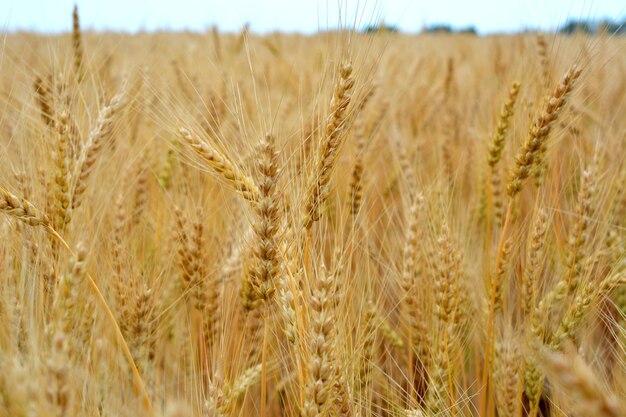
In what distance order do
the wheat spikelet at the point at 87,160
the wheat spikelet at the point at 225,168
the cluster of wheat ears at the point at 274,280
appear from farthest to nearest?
the wheat spikelet at the point at 87,160 → the wheat spikelet at the point at 225,168 → the cluster of wheat ears at the point at 274,280

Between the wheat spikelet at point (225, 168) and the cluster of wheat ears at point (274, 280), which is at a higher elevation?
the wheat spikelet at point (225, 168)

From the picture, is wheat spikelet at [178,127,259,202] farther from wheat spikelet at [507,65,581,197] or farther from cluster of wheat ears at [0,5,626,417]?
wheat spikelet at [507,65,581,197]

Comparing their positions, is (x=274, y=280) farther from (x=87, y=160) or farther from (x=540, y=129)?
(x=540, y=129)

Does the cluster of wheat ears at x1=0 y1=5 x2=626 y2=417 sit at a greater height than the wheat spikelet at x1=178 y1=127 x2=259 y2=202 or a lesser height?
lesser

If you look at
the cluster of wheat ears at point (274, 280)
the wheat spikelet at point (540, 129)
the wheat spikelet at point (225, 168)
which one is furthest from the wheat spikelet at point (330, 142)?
the wheat spikelet at point (540, 129)

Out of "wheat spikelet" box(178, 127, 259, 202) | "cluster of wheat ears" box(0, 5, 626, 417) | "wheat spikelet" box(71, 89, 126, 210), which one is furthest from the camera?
"wheat spikelet" box(71, 89, 126, 210)

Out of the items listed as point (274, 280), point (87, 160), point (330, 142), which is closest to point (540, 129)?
point (330, 142)

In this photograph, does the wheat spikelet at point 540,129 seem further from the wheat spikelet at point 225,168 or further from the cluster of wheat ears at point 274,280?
the wheat spikelet at point 225,168

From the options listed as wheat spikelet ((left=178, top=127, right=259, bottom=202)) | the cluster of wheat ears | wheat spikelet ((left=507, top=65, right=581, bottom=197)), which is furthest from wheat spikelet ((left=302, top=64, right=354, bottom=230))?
wheat spikelet ((left=507, top=65, right=581, bottom=197))

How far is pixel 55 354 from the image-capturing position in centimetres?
76

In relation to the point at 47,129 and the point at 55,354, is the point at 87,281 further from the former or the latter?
the point at 47,129

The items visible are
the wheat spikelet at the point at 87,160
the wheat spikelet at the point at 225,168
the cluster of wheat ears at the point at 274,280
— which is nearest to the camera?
the cluster of wheat ears at the point at 274,280

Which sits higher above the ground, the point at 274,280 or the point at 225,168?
the point at 225,168

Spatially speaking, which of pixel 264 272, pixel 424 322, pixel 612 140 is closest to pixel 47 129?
pixel 264 272
